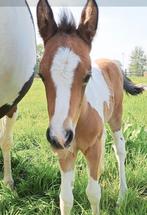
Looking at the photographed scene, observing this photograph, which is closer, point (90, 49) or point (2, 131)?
point (90, 49)

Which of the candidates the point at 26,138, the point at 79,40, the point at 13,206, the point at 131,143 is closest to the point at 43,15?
the point at 79,40

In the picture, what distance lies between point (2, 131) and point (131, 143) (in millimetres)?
1329

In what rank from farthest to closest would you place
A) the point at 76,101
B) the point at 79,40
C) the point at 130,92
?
the point at 130,92
the point at 79,40
the point at 76,101

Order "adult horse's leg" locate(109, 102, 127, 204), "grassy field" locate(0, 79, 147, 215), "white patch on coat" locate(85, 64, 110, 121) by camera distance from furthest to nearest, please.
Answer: "adult horse's leg" locate(109, 102, 127, 204) → "grassy field" locate(0, 79, 147, 215) → "white patch on coat" locate(85, 64, 110, 121)

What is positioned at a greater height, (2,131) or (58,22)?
(58,22)

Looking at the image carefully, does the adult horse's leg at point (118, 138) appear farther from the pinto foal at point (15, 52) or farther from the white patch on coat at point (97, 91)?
the pinto foal at point (15, 52)

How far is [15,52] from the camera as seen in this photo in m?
1.83

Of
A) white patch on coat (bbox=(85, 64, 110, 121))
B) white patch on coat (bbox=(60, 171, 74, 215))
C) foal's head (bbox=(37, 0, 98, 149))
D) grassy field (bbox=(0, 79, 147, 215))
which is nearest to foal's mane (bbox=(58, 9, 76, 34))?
foal's head (bbox=(37, 0, 98, 149))

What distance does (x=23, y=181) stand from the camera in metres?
3.45

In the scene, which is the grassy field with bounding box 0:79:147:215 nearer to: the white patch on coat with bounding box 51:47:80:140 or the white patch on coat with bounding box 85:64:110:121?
the white patch on coat with bounding box 85:64:110:121

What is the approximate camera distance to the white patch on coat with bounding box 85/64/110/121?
2.81m

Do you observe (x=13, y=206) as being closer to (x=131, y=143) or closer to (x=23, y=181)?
(x=23, y=181)

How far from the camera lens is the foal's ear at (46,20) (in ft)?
7.40

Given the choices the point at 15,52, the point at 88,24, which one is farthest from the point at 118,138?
the point at 15,52
